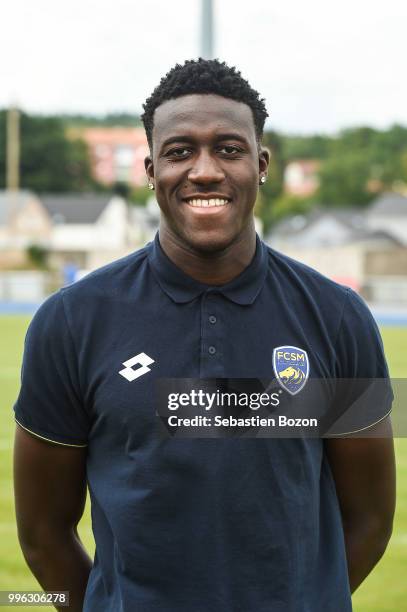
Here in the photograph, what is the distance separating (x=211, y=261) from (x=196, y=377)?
0.27 metres

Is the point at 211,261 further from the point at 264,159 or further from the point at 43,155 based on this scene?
the point at 43,155

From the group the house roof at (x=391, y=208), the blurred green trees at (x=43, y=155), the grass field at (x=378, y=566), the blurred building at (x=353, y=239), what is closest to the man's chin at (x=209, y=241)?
the grass field at (x=378, y=566)

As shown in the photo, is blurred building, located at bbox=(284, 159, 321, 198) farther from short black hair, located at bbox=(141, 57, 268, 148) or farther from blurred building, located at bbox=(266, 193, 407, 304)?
short black hair, located at bbox=(141, 57, 268, 148)

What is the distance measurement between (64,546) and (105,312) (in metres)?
0.62

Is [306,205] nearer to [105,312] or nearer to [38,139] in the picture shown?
[38,139]

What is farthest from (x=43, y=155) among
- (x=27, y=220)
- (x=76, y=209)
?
(x=76, y=209)

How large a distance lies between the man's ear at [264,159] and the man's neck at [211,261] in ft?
0.56

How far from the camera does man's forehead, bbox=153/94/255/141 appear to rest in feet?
6.93

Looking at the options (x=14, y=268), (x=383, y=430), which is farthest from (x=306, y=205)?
(x=383, y=430)

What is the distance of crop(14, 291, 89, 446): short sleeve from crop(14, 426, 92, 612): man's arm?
46 millimetres

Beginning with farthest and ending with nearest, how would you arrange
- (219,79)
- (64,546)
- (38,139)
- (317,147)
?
(317,147) → (38,139) → (64,546) → (219,79)

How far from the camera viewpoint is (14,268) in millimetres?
49656

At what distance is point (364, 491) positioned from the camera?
233cm

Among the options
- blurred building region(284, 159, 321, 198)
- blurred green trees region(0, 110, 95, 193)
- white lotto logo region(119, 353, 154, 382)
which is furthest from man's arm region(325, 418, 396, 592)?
blurred building region(284, 159, 321, 198)
